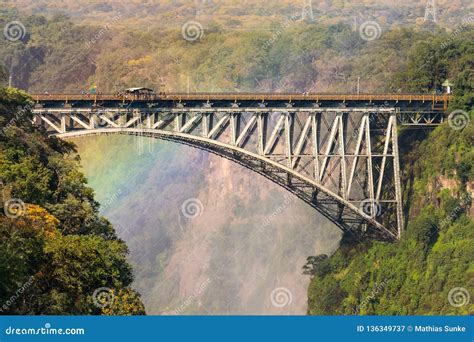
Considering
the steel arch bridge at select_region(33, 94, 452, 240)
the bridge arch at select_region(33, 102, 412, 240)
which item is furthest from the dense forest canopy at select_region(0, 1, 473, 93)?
the bridge arch at select_region(33, 102, 412, 240)

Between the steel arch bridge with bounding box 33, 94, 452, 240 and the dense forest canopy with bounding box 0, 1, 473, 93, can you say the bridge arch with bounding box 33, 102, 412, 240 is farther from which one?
the dense forest canopy with bounding box 0, 1, 473, 93

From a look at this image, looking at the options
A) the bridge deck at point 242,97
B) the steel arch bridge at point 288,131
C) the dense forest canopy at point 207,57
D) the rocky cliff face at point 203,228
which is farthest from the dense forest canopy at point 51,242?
the dense forest canopy at point 207,57

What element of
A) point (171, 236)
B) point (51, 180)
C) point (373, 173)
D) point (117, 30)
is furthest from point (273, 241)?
point (117, 30)

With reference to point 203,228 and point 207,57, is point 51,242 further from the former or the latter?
point 207,57

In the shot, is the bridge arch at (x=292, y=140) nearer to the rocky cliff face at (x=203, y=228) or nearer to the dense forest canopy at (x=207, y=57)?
the rocky cliff face at (x=203, y=228)

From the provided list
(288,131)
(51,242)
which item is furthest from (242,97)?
(51,242)

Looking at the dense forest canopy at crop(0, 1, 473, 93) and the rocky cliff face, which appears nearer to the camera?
the rocky cliff face

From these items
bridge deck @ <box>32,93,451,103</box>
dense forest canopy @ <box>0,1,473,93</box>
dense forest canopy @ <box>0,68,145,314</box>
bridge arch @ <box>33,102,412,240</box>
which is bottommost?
dense forest canopy @ <box>0,68,145,314</box>
